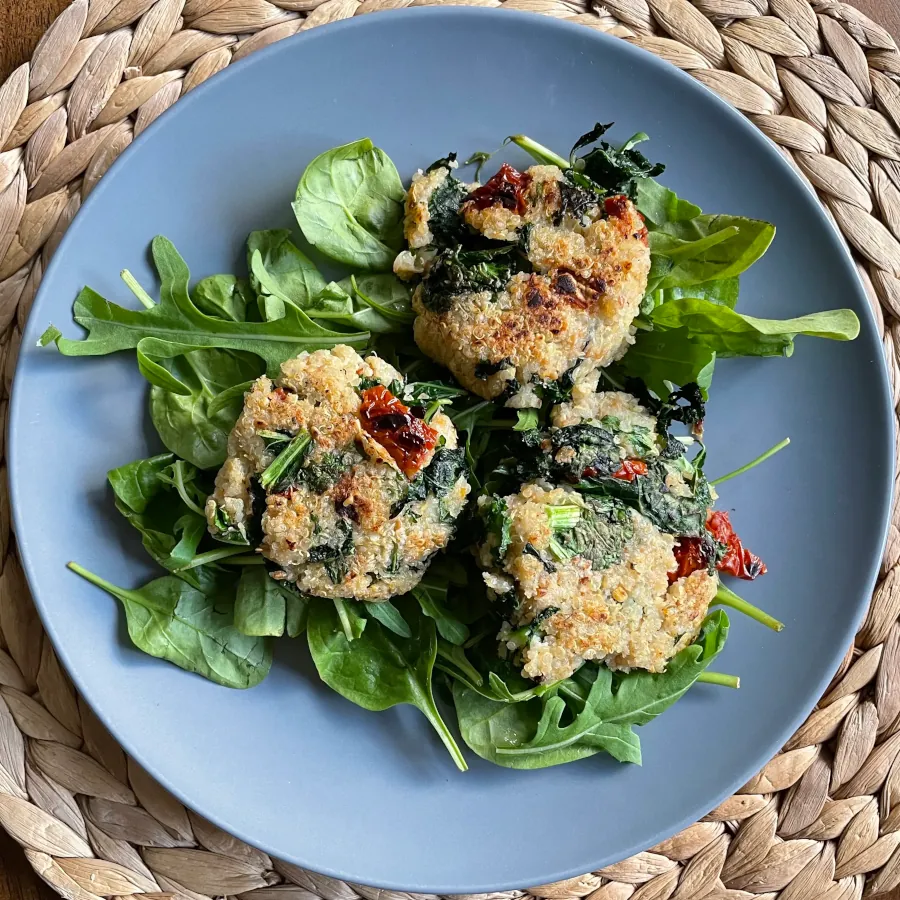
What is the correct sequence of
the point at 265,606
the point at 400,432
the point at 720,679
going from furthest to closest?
the point at 720,679 → the point at 265,606 → the point at 400,432

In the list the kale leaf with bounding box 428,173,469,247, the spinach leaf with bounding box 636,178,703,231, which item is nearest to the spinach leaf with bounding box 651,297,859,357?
the spinach leaf with bounding box 636,178,703,231

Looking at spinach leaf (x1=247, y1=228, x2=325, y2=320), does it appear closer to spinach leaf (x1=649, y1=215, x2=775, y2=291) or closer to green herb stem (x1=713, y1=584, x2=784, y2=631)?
spinach leaf (x1=649, y1=215, x2=775, y2=291)

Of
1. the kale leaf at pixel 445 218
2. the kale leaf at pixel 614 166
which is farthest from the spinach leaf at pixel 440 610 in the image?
the kale leaf at pixel 614 166

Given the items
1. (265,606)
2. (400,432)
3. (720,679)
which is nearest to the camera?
(400,432)

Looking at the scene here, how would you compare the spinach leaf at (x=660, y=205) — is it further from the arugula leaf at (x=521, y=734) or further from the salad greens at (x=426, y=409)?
the arugula leaf at (x=521, y=734)

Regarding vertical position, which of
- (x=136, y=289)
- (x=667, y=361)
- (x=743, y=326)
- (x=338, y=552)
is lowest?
(x=338, y=552)

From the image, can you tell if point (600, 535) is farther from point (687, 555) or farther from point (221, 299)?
point (221, 299)

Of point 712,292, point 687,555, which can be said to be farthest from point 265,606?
point 712,292
